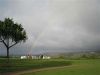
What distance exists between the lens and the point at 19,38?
227 feet

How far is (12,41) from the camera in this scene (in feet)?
230

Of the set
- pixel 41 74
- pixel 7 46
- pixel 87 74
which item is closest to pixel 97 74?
pixel 87 74

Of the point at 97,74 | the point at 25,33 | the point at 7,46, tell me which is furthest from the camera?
the point at 25,33

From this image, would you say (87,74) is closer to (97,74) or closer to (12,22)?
(97,74)

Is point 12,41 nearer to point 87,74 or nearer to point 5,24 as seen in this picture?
point 5,24

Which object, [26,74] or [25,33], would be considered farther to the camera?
[25,33]

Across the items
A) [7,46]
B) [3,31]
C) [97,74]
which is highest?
[3,31]

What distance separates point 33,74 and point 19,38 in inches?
1530

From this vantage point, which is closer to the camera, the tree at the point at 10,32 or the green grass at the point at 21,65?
the green grass at the point at 21,65

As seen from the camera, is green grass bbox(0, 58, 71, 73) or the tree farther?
the tree

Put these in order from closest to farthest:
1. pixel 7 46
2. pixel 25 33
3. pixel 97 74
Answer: pixel 97 74 → pixel 7 46 → pixel 25 33

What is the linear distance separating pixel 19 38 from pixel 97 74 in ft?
138

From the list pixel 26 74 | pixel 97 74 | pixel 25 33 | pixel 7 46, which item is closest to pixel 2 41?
pixel 7 46

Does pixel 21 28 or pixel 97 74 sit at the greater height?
pixel 21 28
